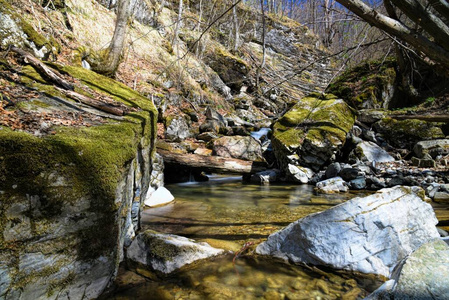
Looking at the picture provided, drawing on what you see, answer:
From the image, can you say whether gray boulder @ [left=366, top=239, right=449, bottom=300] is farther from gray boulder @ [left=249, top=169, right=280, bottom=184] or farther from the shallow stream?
gray boulder @ [left=249, top=169, right=280, bottom=184]

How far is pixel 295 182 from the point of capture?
25.0 ft

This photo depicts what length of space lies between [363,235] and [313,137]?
5914 mm

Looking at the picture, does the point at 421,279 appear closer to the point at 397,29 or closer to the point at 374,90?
the point at 397,29

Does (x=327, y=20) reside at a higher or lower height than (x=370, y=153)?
higher

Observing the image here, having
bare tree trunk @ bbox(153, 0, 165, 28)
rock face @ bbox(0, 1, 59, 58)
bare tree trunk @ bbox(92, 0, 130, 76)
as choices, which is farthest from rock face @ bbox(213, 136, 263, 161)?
bare tree trunk @ bbox(153, 0, 165, 28)

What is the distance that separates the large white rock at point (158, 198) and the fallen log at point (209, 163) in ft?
5.51

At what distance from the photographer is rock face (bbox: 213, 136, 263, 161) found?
334 inches

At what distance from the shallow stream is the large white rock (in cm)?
22

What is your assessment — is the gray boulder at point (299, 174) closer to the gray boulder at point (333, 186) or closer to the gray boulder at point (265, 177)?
the gray boulder at point (265, 177)

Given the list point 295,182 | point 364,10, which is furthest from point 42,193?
point 295,182

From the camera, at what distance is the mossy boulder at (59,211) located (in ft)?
4.42

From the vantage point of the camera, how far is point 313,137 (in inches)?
312

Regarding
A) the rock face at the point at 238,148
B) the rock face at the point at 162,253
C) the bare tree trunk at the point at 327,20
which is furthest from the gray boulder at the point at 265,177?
the rock face at the point at 162,253

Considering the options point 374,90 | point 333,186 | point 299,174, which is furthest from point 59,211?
point 374,90
